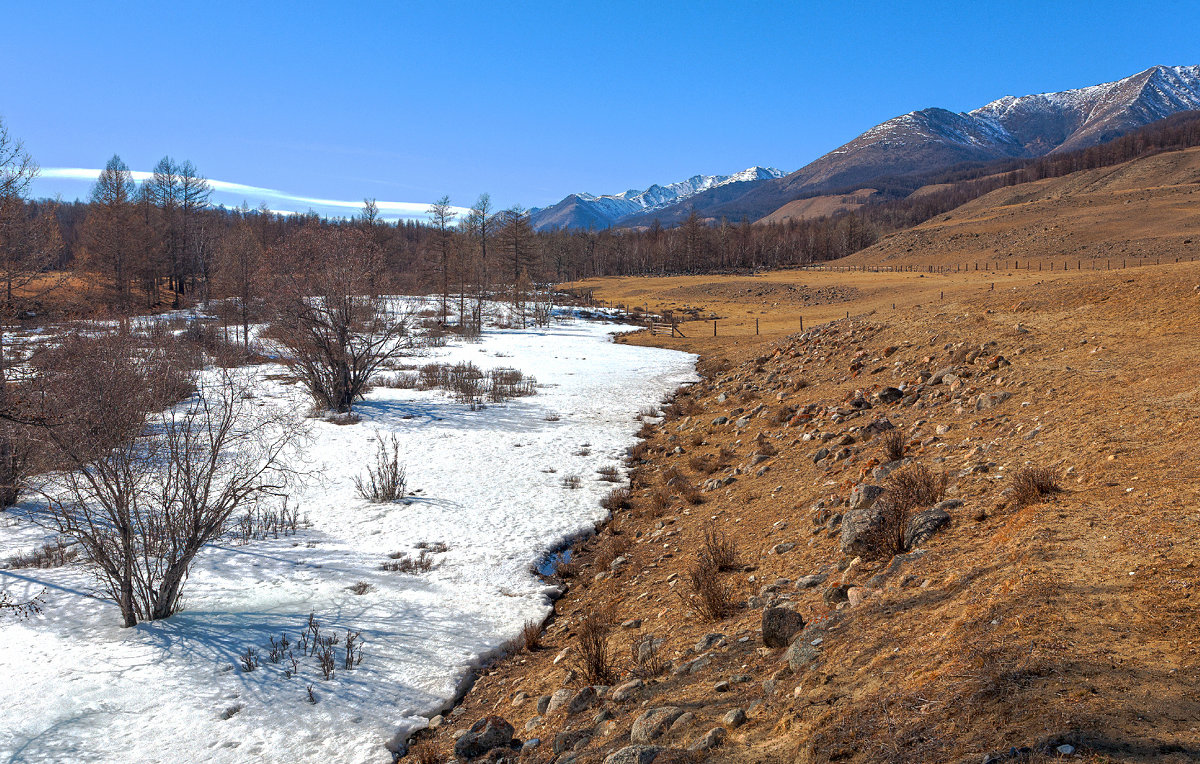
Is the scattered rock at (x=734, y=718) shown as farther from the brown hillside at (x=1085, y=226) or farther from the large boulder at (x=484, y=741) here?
the brown hillside at (x=1085, y=226)

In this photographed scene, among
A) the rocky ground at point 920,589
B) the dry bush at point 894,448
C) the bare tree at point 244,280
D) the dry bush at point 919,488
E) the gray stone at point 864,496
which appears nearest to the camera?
the rocky ground at point 920,589

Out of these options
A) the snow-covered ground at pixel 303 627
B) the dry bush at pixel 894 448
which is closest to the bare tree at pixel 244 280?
the snow-covered ground at pixel 303 627

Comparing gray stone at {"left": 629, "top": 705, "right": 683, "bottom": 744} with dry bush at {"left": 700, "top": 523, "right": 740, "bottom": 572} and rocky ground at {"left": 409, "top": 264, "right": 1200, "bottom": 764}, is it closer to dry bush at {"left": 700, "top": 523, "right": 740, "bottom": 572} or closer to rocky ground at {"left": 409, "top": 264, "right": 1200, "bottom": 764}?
rocky ground at {"left": 409, "top": 264, "right": 1200, "bottom": 764}

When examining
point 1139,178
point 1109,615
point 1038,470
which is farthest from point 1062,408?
→ point 1139,178

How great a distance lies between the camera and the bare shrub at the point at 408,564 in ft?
27.9

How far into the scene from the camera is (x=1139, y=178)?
116m

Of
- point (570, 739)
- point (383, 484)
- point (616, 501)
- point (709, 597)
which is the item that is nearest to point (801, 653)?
point (709, 597)

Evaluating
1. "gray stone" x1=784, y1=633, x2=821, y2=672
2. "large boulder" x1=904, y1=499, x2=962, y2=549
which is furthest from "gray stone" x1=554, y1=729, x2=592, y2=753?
"large boulder" x1=904, y1=499, x2=962, y2=549

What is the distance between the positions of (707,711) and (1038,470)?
447cm

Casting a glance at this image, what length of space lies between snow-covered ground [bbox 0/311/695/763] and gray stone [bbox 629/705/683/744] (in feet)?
8.03

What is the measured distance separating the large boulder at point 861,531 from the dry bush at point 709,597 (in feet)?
4.34

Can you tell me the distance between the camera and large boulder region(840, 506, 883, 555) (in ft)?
19.4

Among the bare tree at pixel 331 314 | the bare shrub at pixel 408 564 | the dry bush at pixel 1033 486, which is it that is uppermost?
the bare tree at pixel 331 314

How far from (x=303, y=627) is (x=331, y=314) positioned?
42.3 ft
